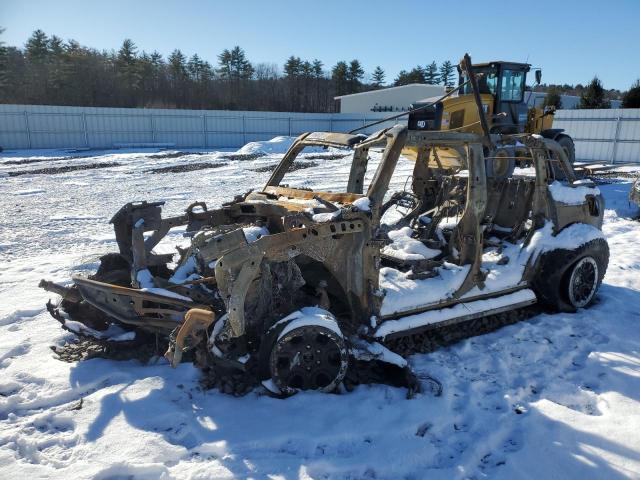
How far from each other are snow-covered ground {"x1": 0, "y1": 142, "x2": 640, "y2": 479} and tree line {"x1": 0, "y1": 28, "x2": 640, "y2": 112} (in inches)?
1293

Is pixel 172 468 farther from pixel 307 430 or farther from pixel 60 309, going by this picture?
pixel 60 309

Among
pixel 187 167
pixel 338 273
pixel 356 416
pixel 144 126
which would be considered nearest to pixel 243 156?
pixel 187 167

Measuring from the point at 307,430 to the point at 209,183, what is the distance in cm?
1271

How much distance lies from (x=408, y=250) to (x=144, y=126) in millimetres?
28654

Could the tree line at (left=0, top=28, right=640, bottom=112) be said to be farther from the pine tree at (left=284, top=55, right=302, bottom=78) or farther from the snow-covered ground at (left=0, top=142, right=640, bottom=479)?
the snow-covered ground at (left=0, top=142, right=640, bottom=479)

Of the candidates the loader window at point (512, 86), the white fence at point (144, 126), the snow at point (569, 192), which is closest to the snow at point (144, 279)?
A: the snow at point (569, 192)

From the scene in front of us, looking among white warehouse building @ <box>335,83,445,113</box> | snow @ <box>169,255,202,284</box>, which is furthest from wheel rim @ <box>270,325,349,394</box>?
white warehouse building @ <box>335,83,445,113</box>

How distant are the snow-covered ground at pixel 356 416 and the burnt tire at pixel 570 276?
0.19 meters

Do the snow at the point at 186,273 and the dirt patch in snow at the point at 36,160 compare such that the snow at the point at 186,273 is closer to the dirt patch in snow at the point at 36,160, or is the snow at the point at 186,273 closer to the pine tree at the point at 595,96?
the dirt patch in snow at the point at 36,160

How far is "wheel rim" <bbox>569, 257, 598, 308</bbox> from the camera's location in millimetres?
5383

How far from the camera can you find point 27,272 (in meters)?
6.71

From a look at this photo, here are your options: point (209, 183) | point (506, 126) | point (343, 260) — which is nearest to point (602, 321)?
point (343, 260)

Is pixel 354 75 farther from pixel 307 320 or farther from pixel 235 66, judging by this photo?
pixel 307 320

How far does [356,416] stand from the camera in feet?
11.5
